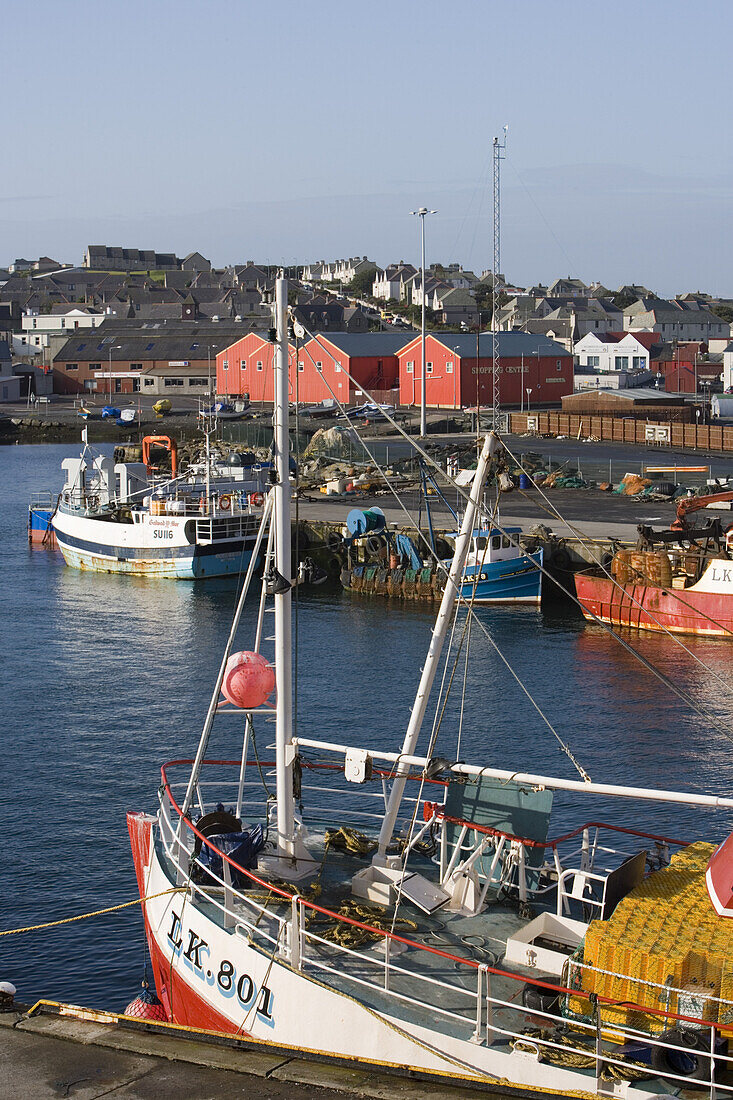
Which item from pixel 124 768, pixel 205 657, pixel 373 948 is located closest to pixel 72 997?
pixel 373 948

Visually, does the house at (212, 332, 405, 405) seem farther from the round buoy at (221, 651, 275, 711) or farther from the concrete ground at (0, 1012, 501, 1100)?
the concrete ground at (0, 1012, 501, 1100)

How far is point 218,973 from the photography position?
12656mm

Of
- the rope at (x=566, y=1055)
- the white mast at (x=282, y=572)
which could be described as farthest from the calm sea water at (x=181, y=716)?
the rope at (x=566, y=1055)

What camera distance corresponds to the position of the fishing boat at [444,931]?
34.1 ft

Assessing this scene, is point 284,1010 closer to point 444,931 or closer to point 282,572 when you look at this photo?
point 444,931

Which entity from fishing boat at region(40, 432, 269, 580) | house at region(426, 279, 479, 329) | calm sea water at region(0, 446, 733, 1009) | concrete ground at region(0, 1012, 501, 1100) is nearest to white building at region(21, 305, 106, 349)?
house at region(426, 279, 479, 329)

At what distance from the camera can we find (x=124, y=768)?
2533cm

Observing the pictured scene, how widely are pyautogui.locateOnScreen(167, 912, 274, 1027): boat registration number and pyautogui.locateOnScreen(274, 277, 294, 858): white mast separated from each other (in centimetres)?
134

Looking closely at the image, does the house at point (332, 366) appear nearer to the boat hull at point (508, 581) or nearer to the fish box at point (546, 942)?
the boat hull at point (508, 581)

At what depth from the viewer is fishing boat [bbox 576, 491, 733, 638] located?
120 ft

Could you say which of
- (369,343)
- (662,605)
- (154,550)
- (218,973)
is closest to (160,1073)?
(218,973)

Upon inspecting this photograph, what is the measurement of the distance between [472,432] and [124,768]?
2092 inches

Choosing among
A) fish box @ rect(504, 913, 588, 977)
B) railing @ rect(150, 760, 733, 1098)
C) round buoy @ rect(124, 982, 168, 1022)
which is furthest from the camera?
round buoy @ rect(124, 982, 168, 1022)

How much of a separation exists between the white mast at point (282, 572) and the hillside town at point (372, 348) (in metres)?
33.0
